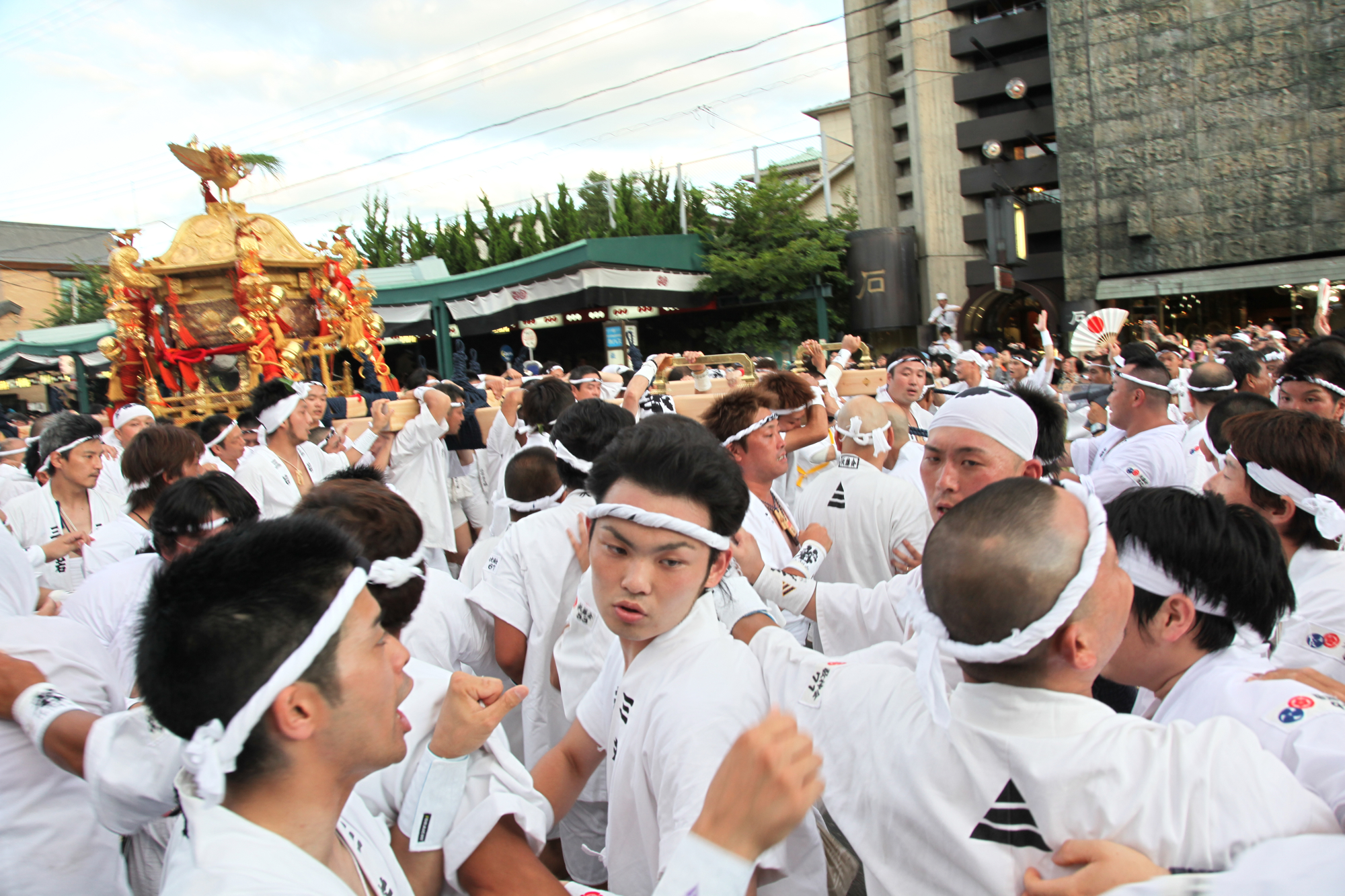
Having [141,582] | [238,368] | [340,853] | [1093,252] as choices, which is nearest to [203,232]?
[238,368]

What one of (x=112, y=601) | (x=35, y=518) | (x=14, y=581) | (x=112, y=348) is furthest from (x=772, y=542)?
(x=112, y=348)

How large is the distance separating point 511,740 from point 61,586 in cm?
292

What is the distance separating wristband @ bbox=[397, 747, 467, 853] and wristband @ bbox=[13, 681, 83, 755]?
858 millimetres

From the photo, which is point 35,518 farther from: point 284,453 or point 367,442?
point 367,442

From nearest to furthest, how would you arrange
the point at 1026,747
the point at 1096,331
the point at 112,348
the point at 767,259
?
the point at 1026,747 < the point at 112,348 < the point at 1096,331 < the point at 767,259

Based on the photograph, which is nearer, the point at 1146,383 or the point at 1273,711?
the point at 1273,711

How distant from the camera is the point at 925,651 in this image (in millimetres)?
1550

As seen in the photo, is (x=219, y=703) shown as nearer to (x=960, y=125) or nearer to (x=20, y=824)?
(x=20, y=824)

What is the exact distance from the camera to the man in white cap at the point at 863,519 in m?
3.82

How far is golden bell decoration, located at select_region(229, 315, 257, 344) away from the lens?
11.8 m

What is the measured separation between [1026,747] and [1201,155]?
28.0m

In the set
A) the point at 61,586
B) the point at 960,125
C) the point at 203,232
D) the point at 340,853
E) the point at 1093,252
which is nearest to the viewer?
the point at 340,853

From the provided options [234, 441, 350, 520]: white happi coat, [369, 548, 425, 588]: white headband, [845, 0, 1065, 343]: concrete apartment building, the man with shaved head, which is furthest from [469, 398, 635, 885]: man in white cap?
[845, 0, 1065, 343]: concrete apartment building

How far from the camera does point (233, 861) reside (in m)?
1.24
